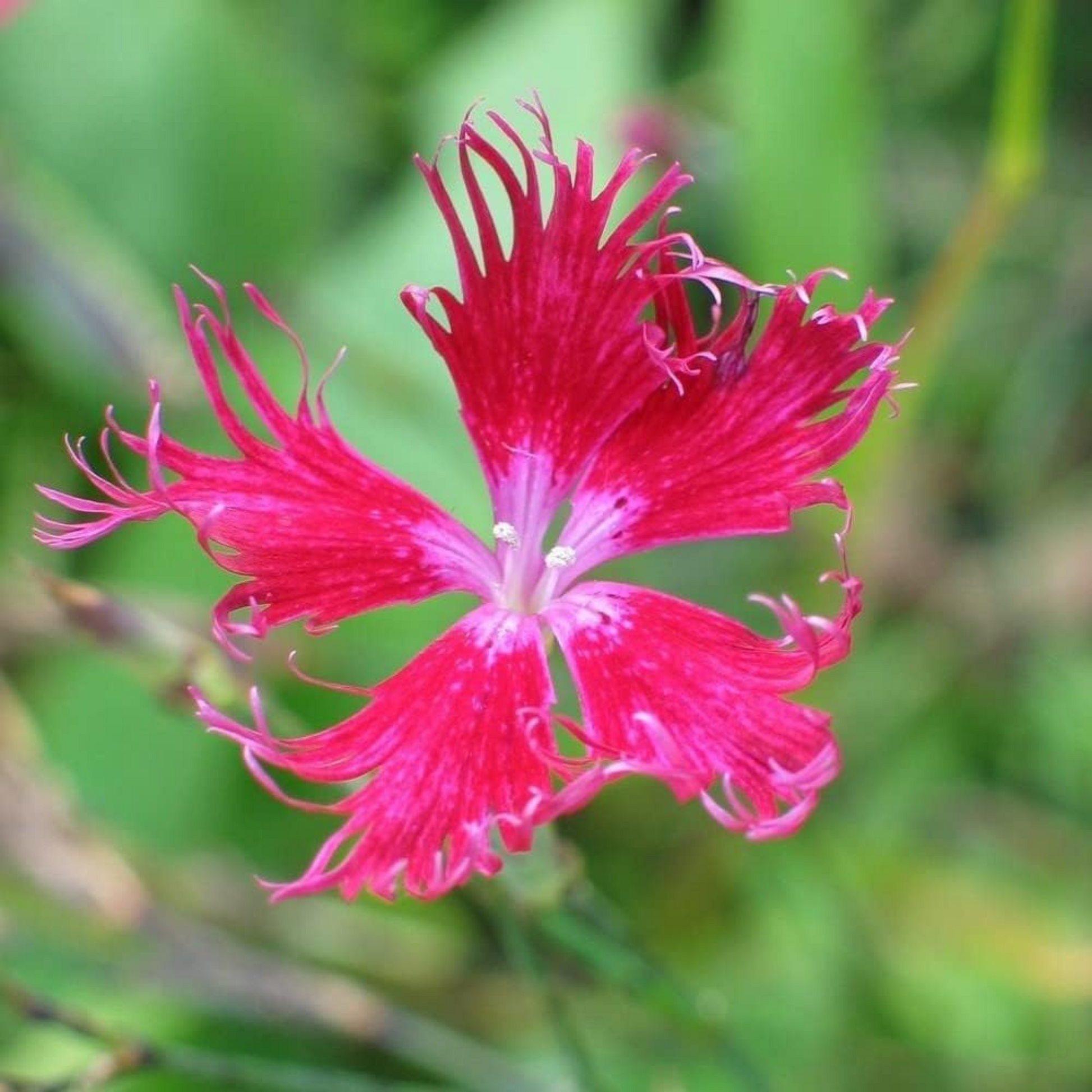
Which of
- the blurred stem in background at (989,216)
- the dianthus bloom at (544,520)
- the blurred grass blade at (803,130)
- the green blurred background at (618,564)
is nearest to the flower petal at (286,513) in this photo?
the dianthus bloom at (544,520)

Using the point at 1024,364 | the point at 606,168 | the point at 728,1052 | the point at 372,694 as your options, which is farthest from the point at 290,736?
the point at 1024,364

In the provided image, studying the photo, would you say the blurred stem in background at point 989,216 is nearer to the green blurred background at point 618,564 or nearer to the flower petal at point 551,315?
the green blurred background at point 618,564

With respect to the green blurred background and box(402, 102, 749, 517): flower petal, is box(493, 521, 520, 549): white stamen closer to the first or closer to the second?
box(402, 102, 749, 517): flower petal

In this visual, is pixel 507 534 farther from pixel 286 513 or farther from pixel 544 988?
pixel 544 988

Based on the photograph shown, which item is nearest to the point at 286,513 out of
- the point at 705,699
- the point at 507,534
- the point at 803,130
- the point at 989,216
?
the point at 507,534

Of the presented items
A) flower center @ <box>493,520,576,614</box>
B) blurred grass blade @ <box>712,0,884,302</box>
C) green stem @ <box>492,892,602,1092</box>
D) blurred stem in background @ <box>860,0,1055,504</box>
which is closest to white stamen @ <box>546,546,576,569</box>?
flower center @ <box>493,520,576,614</box>
